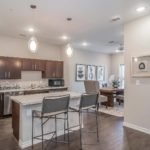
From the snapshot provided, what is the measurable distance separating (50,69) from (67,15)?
318cm

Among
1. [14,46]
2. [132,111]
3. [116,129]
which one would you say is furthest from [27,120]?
[14,46]

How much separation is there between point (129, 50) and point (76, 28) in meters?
1.72

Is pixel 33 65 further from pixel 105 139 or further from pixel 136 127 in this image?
pixel 136 127

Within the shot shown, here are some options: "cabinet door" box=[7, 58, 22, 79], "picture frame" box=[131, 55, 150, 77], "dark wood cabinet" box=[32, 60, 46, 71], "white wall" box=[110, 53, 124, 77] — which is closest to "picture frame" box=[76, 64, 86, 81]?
"dark wood cabinet" box=[32, 60, 46, 71]

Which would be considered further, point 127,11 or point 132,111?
point 132,111

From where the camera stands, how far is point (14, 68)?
18.0 feet

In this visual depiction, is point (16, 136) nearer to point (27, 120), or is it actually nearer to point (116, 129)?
point (27, 120)

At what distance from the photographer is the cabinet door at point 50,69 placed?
6.39 metres

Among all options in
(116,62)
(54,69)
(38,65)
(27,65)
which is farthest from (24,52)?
(116,62)

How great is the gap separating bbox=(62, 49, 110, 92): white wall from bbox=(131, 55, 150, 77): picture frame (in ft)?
11.9

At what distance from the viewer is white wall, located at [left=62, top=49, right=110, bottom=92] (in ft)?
23.8

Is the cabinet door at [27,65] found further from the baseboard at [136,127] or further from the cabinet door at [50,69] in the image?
the baseboard at [136,127]

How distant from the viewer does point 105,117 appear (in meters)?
5.05

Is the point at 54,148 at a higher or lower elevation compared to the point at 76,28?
lower
